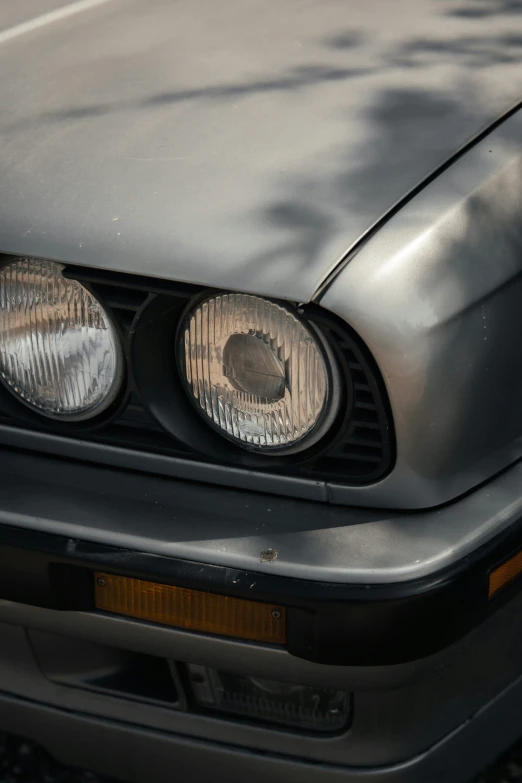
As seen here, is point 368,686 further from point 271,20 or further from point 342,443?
point 271,20

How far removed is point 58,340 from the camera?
158 centimetres

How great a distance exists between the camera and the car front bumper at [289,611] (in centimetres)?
142

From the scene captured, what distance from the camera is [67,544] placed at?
151 cm

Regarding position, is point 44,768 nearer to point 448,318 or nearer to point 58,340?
point 58,340

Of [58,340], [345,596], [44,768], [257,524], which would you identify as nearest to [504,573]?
[345,596]

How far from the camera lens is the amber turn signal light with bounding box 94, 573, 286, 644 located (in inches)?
57.7

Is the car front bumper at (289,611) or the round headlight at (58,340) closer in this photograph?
the car front bumper at (289,611)

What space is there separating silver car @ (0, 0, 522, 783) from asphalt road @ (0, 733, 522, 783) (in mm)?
230

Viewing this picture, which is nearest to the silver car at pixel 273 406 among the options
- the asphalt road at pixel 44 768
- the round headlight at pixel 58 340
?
the round headlight at pixel 58 340

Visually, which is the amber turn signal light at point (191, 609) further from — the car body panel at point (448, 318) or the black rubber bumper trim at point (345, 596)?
the car body panel at point (448, 318)

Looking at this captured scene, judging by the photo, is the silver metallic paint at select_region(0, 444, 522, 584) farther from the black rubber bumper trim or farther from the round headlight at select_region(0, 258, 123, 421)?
the round headlight at select_region(0, 258, 123, 421)

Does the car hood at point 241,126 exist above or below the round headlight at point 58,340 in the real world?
above

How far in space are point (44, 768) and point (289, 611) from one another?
92 cm

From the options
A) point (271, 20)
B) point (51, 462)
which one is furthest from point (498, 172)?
point (51, 462)
